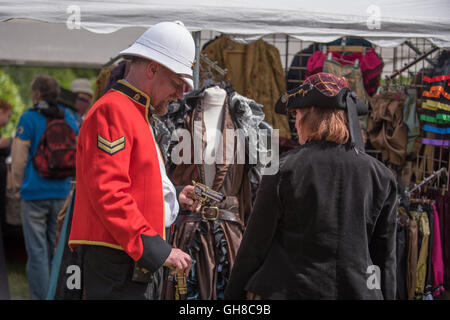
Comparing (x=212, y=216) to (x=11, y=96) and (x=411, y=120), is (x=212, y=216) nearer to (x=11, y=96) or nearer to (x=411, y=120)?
(x=411, y=120)

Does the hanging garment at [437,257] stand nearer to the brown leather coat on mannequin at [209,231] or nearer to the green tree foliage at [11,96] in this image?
the brown leather coat on mannequin at [209,231]

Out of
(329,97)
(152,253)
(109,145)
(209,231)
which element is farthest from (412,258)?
(109,145)

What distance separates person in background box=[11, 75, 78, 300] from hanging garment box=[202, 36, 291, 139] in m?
1.36

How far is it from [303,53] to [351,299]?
2.66 metres

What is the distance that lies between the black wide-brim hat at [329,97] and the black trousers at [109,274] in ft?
2.86

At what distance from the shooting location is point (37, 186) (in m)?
4.06

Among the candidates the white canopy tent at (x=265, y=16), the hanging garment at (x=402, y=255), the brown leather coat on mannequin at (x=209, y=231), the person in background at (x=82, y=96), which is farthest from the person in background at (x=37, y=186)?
the hanging garment at (x=402, y=255)

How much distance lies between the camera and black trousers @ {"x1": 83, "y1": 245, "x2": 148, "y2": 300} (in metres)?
1.92

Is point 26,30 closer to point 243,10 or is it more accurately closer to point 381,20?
point 243,10

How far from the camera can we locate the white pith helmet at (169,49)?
196 centimetres

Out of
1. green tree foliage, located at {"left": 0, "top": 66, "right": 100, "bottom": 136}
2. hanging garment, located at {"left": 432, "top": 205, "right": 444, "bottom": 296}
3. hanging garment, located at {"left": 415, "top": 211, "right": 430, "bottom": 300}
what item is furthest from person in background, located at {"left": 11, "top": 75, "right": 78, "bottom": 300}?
green tree foliage, located at {"left": 0, "top": 66, "right": 100, "bottom": 136}

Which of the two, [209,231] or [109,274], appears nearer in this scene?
[109,274]

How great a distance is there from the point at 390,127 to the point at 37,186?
9.18ft
